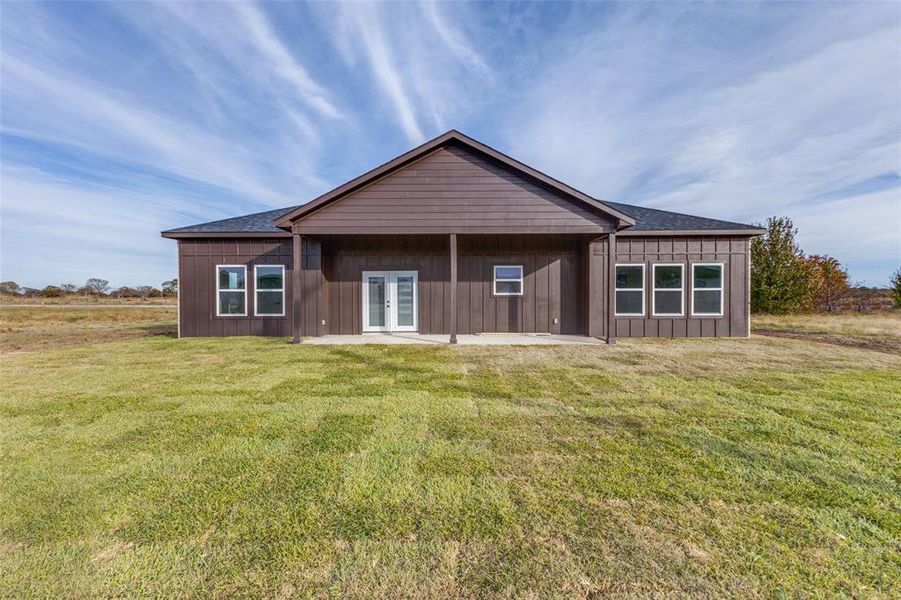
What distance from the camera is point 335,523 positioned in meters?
2.17

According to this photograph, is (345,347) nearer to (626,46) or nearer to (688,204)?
(626,46)

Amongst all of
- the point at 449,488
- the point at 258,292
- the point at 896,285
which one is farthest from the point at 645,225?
the point at 896,285

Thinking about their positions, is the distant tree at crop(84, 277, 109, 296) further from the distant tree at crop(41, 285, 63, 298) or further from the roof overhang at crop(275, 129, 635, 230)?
the roof overhang at crop(275, 129, 635, 230)

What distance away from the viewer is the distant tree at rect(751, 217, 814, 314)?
17.8m

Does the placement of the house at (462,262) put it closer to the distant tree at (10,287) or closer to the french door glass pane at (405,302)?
the french door glass pane at (405,302)

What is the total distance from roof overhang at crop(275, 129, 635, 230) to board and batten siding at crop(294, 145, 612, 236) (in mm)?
136

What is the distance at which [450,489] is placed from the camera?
8.31ft

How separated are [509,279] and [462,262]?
160cm

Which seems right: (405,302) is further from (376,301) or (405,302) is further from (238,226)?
(238,226)

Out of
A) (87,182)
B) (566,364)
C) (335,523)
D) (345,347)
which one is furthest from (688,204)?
(87,182)

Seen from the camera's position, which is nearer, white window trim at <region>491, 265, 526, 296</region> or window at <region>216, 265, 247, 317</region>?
window at <region>216, 265, 247, 317</region>

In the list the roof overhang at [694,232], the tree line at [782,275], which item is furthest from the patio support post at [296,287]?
the tree line at [782,275]

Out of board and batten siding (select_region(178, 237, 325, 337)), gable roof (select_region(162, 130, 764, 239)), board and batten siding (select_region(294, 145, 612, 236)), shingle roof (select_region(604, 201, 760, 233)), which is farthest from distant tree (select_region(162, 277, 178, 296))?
shingle roof (select_region(604, 201, 760, 233))

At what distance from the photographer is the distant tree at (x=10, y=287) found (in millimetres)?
47234
